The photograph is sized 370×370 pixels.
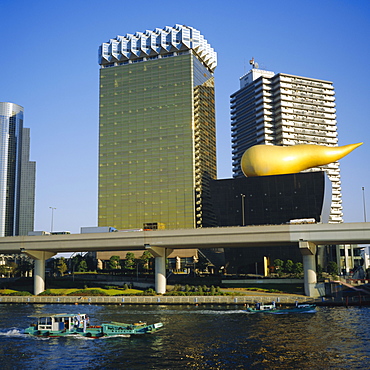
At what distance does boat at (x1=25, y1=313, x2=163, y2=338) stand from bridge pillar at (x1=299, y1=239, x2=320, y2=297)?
39686 millimetres

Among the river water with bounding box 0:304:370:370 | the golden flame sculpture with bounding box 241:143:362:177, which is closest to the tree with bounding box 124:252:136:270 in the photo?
the golden flame sculpture with bounding box 241:143:362:177

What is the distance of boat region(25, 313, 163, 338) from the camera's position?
184 ft

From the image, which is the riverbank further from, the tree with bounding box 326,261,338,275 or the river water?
the tree with bounding box 326,261,338,275

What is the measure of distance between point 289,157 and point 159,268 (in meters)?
45.4

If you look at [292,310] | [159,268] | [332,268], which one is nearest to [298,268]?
[332,268]

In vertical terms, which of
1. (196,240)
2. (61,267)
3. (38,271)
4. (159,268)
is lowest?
(38,271)

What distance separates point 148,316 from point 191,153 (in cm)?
12806

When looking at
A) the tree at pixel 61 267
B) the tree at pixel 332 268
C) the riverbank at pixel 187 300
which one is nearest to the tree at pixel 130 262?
the tree at pixel 61 267

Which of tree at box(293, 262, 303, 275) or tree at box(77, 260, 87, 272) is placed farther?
tree at box(77, 260, 87, 272)

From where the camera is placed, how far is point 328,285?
9562cm

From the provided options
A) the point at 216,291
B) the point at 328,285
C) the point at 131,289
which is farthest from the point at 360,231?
the point at 131,289

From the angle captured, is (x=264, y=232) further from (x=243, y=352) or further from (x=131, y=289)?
(x=243, y=352)

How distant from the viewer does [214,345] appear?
49.2 meters

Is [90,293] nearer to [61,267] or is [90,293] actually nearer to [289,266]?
[61,267]
